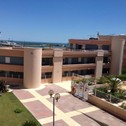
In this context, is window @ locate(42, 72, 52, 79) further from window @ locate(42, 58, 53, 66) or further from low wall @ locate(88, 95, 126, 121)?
low wall @ locate(88, 95, 126, 121)

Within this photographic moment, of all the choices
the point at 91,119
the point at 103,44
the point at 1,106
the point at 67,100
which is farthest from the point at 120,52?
the point at 1,106

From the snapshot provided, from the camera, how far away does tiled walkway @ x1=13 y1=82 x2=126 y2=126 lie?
25125mm

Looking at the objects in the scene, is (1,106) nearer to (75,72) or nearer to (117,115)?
(117,115)

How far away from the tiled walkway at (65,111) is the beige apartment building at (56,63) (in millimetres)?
4129

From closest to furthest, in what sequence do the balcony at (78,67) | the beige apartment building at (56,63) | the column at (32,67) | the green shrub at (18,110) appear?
the green shrub at (18,110), the column at (32,67), the beige apartment building at (56,63), the balcony at (78,67)

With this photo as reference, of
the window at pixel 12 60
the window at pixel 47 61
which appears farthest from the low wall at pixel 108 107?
the window at pixel 12 60

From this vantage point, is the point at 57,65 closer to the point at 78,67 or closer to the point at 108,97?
the point at 78,67

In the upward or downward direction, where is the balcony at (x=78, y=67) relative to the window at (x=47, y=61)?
downward

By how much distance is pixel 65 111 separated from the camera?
2820cm

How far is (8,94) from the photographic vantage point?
34.5 m

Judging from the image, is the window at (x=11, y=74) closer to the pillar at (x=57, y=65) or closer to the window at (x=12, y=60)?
the window at (x=12, y=60)

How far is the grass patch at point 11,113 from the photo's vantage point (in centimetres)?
2405

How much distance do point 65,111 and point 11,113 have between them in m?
7.10

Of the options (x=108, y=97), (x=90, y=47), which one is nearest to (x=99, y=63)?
(x=90, y=47)
